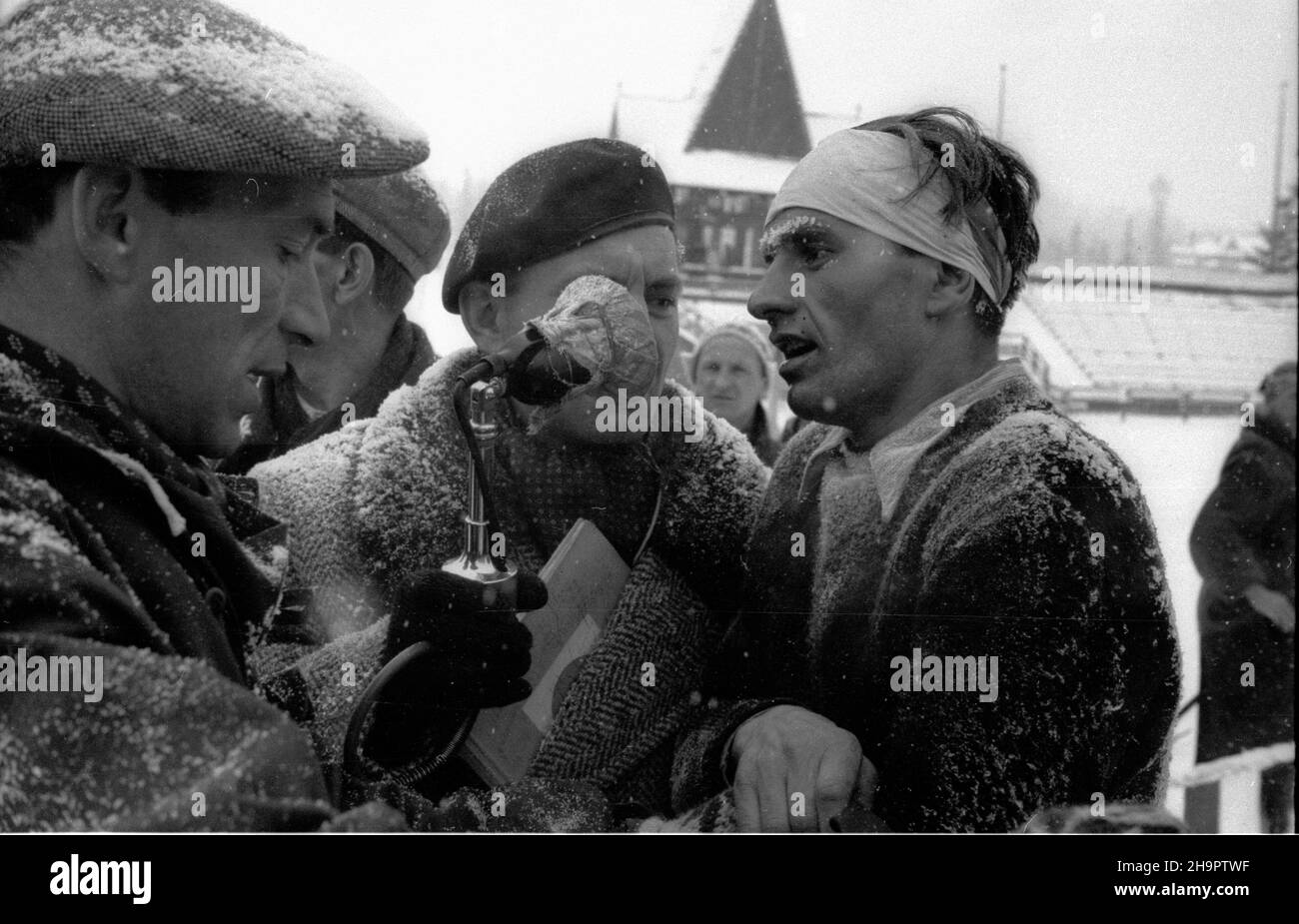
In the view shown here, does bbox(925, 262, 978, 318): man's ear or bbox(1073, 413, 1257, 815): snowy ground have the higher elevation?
bbox(925, 262, 978, 318): man's ear

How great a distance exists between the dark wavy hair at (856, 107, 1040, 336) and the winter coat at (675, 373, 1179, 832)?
15cm

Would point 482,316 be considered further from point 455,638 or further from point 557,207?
point 455,638

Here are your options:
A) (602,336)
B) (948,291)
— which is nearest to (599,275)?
(602,336)

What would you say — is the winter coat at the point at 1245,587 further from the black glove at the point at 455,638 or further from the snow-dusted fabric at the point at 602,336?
the black glove at the point at 455,638

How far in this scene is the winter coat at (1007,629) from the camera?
134cm

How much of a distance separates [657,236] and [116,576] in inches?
32.2

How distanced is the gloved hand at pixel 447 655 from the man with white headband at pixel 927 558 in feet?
0.99

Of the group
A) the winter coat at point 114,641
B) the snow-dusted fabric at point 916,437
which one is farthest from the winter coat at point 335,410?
the snow-dusted fabric at point 916,437

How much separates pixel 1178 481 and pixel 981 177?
21.1 inches

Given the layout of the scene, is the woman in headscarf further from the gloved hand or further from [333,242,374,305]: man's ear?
[333,242,374,305]: man's ear

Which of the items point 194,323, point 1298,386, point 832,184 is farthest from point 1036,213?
point 194,323

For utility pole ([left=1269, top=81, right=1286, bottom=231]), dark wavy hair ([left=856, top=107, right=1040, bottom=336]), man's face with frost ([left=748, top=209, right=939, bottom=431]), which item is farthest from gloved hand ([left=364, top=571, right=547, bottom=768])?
utility pole ([left=1269, top=81, right=1286, bottom=231])

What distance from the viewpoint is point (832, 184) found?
1.45 meters

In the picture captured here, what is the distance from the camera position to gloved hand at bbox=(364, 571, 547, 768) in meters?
1.35
